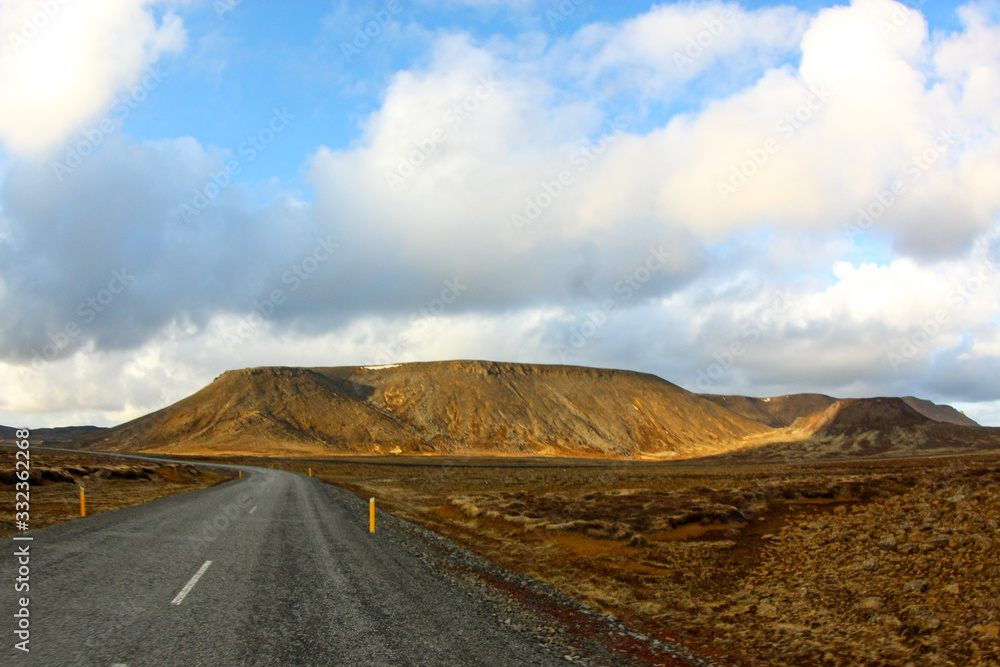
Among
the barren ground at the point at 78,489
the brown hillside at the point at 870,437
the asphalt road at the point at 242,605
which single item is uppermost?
the asphalt road at the point at 242,605

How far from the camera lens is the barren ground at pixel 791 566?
8.59 m

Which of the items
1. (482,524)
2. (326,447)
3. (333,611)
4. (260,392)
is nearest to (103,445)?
(260,392)

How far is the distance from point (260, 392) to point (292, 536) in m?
141

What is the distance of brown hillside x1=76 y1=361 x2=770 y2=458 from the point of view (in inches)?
5246

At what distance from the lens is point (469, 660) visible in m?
7.18

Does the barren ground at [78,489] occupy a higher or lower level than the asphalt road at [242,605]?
lower

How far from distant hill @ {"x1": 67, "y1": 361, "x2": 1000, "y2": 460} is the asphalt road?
108940 millimetres

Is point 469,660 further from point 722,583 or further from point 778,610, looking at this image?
point 722,583

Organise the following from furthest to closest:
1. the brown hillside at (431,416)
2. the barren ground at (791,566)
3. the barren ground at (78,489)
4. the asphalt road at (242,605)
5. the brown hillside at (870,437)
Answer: the brown hillside at (431,416) < the brown hillside at (870,437) < the barren ground at (78,489) < the barren ground at (791,566) < the asphalt road at (242,605)

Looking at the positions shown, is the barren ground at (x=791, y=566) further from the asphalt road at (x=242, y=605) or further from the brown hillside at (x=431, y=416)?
the brown hillside at (x=431, y=416)

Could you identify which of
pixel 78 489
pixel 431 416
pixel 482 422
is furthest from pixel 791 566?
pixel 431 416

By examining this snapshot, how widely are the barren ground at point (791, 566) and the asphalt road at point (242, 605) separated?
130 inches

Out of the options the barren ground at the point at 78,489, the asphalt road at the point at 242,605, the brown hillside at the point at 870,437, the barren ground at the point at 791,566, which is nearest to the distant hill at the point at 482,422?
the brown hillside at the point at 870,437

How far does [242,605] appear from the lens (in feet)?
29.3
